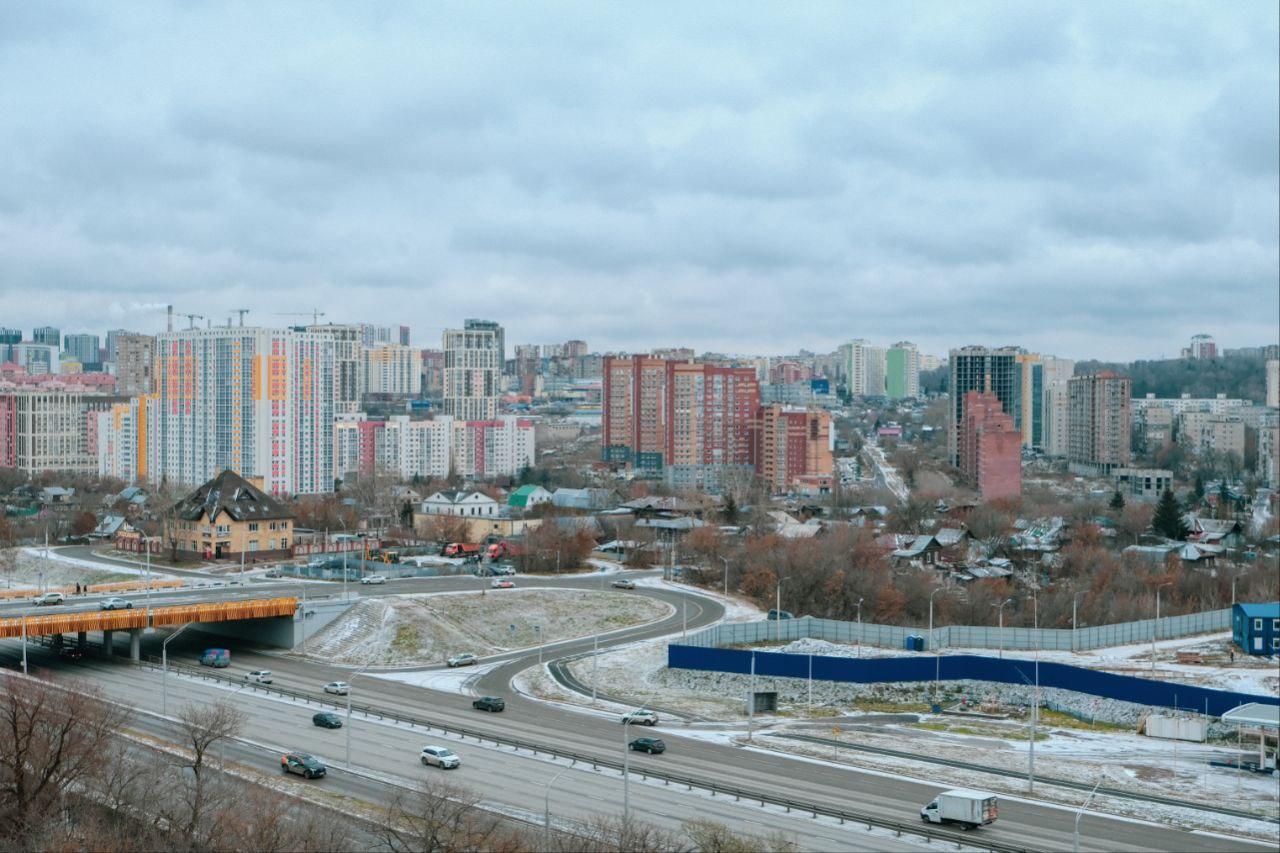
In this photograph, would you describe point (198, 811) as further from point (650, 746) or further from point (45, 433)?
point (45, 433)

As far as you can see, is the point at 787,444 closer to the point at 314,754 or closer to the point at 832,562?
the point at 832,562

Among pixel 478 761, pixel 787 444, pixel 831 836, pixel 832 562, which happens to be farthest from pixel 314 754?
pixel 787 444

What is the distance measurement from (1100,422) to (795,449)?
4091 centimetres

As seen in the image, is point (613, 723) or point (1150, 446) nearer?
point (613, 723)

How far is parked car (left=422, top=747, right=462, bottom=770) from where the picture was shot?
29.7 metres

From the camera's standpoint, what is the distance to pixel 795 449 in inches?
4867

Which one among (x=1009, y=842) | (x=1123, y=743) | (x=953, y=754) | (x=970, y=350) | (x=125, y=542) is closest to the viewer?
(x=1009, y=842)

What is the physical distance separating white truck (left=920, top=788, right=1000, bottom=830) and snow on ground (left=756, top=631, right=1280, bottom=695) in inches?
698

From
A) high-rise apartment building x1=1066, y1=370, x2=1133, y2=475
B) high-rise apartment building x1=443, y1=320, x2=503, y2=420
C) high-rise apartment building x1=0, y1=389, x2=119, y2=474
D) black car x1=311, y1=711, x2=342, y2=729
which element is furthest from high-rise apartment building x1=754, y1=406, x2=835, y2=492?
black car x1=311, y1=711, x2=342, y2=729

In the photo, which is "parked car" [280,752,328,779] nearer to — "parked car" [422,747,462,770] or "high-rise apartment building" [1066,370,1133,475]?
"parked car" [422,747,462,770]

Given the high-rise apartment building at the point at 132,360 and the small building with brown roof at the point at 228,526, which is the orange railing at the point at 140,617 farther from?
the high-rise apartment building at the point at 132,360

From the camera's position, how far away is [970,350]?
15075 cm

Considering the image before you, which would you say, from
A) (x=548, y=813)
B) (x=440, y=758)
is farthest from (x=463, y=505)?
(x=548, y=813)

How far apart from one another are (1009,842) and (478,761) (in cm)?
1145
